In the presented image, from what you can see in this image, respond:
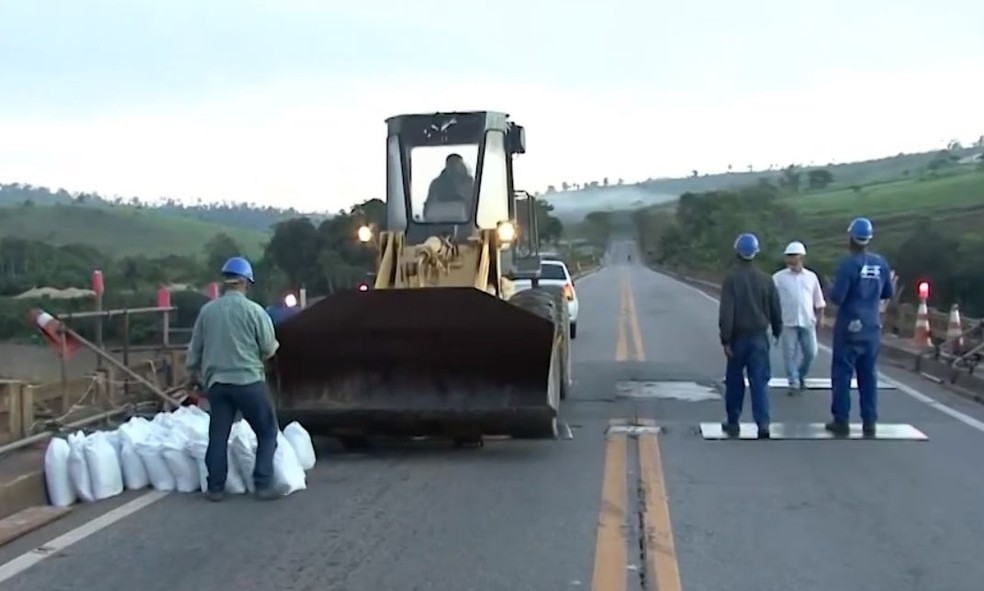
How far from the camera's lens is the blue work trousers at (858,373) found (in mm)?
12328

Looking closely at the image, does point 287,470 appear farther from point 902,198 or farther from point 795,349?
point 902,198

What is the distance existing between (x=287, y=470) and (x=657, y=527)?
285cm

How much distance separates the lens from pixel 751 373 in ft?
40.2

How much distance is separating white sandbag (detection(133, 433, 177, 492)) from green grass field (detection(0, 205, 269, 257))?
35.7m

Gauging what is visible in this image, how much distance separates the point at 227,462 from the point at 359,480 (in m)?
1.09

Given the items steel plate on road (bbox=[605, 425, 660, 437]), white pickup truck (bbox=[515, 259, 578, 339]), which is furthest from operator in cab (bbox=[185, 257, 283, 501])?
white pickup truck (bbox=[515, 259, 578, 339])

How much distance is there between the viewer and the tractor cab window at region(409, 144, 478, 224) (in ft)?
45.2

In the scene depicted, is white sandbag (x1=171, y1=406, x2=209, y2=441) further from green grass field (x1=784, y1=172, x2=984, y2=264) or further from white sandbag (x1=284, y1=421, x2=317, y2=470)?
green grass field (x1=784, y1=172, x2=984, y2=264)

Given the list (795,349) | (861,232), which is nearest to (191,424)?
(861,232)

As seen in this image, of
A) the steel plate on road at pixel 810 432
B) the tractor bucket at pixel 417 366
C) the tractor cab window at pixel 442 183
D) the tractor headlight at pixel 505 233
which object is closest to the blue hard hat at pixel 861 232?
the steel plate on road at pixel 810 432

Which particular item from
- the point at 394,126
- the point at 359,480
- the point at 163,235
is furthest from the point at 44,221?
the point at 359,480

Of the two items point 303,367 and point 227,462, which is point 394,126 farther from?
point 227,462

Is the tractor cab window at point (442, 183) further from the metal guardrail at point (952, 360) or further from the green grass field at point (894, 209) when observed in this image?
the green grass field at point (894, 209)

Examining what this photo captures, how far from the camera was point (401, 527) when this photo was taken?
841 centimetres
